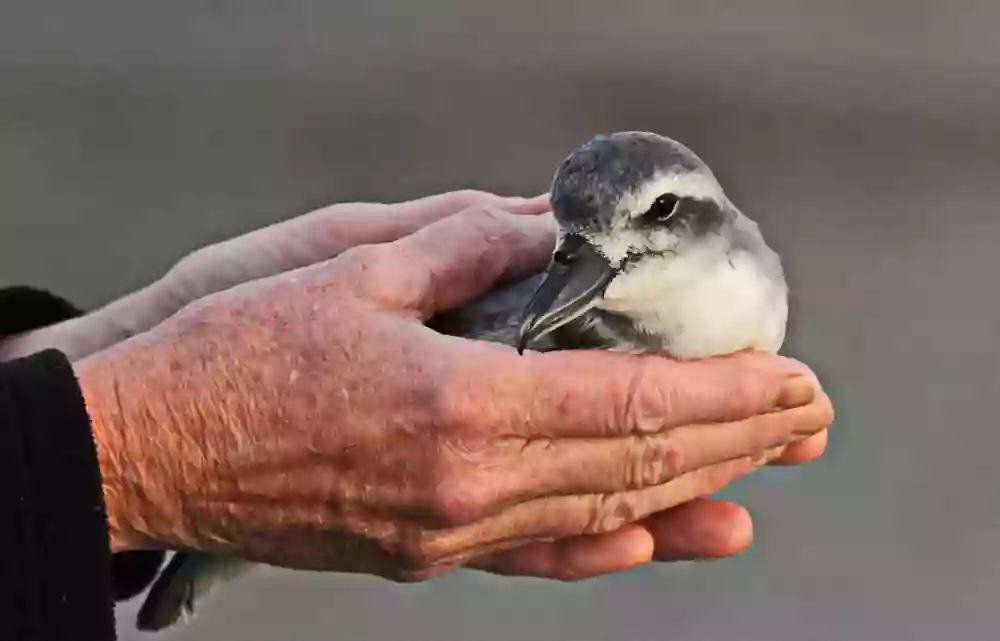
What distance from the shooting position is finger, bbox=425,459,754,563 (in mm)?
897

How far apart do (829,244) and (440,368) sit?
1.58 meters

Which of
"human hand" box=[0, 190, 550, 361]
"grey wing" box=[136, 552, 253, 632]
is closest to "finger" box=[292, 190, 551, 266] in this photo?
"human hand" box=[0, 190, 550, 361]

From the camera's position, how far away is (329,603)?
1787 millimetres

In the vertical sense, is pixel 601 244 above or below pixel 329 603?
above

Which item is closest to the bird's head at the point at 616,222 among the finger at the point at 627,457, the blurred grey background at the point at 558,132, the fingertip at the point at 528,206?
the finger at the point at 627,457

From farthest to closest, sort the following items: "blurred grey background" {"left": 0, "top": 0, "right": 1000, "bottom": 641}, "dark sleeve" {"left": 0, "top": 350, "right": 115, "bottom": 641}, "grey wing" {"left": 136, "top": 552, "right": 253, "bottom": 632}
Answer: "blurred grey background" {"left": 0, "top": 0, "right": 1000, "bottom": 641}
"grey wing" {"left": 136, "top": 552, "right": 253, "bottom": 632}
"dark sleeve" {"left": 0, "top": 350, "right": 115, "bottom": 641}

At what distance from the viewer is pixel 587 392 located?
0.85m

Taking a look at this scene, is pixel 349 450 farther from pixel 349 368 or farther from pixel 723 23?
pixel 723 23

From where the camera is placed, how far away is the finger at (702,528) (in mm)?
1092

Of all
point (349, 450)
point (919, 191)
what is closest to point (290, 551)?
point (349, 450)

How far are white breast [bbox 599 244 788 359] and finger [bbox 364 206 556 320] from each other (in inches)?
5.3

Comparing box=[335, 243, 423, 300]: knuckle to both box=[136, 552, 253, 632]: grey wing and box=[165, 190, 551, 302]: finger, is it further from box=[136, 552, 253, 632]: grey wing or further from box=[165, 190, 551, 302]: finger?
box=[136, 552, 253, 632]: grey wing

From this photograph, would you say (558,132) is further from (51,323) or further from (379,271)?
(379,271)

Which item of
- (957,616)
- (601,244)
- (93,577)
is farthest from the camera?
(957,616)
